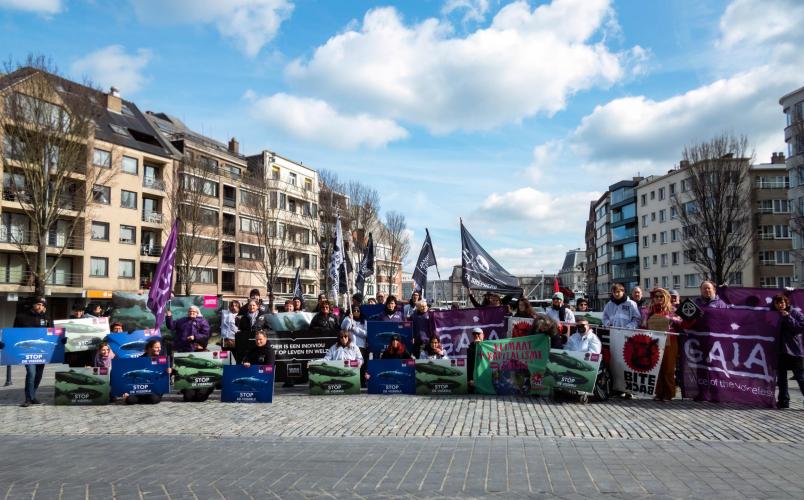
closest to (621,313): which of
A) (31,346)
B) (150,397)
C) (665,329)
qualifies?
(665,329)

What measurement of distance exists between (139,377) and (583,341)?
27.8 feet

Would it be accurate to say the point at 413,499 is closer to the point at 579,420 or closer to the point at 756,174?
the point at 579,420

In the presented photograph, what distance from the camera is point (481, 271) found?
55.5 ft

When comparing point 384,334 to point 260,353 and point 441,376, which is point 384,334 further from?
point 260,353

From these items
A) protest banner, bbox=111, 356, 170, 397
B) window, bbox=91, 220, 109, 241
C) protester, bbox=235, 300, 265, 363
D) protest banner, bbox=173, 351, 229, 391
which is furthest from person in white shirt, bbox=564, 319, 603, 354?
window, bbox=91, 220, 109, 241

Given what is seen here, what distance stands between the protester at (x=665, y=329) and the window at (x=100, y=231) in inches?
1913

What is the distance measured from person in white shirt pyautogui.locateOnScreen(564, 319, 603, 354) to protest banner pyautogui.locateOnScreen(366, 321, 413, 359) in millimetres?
3833

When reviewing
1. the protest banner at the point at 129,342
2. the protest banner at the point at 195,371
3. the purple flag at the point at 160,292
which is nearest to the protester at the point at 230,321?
the purple flag at the point at 160,292

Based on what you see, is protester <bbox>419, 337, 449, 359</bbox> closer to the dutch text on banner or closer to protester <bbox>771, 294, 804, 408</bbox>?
the dutch text on banner

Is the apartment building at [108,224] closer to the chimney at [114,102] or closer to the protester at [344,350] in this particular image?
the chimney at [114,102]

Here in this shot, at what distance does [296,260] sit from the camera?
2822 inches

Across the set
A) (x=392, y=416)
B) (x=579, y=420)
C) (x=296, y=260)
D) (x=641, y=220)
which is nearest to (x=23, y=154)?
(x=392, y=416)

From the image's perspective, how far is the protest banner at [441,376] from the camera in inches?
508

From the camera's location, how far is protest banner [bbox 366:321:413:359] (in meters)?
14.6
